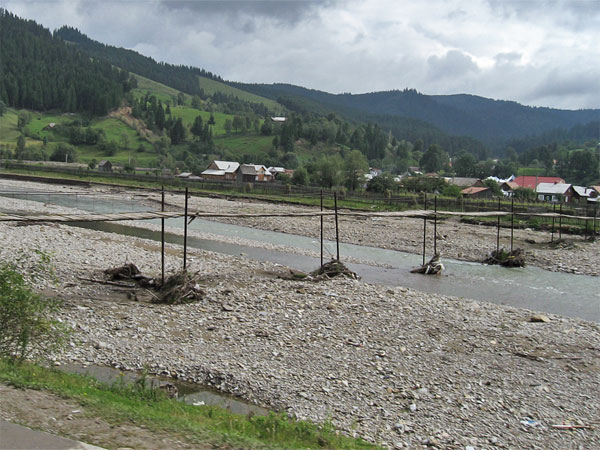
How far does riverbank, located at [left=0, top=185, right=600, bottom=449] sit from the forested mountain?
442 ft

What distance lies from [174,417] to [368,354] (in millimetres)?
5072

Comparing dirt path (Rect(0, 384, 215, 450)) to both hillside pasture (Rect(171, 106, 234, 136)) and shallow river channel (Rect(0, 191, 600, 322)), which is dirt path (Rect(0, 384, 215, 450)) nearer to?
shallow river channel (Rect(0, 191, 600, 322))

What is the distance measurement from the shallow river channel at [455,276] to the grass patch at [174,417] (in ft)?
41.0

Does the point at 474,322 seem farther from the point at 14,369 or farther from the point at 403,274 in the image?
the point at 14,369

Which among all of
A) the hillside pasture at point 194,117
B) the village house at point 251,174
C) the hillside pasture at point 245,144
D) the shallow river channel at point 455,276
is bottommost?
the shallow river channel at point 455,276

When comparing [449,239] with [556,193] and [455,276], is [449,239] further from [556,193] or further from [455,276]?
[556,193]

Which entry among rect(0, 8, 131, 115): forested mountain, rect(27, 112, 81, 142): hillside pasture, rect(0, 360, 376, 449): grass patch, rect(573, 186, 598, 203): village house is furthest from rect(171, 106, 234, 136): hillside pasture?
rect(0, 360, 376, 449): grass patch

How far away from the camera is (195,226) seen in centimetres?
3678

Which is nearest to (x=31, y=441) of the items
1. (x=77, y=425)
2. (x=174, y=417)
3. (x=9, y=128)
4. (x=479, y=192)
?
(x=77, y=425)

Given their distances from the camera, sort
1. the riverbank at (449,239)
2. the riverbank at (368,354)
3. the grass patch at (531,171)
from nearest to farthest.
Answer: the riverbank at (368,354) < the riverbank at (449,239) < the grass patch at (531,171)

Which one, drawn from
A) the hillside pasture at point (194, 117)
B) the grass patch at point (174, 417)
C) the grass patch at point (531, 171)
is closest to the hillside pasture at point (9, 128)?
the hillside pasture at point (194, 117)

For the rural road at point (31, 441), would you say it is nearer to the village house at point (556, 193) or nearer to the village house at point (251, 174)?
the village house at point (556, 193)

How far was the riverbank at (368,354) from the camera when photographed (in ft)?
27.1

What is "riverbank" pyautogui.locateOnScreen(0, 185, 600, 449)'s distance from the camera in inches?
325
